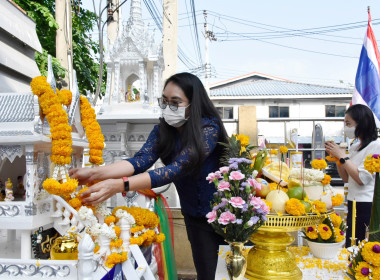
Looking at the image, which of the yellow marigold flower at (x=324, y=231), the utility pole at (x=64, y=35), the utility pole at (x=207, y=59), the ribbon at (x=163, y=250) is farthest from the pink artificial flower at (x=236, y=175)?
the utility pole at (x=207, y=59)

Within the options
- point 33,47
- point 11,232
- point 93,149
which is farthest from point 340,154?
point 33,47

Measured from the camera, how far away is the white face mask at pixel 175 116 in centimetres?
185

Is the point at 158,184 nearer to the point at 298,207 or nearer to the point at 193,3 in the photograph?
the point at 298,207

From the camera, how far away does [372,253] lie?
1.16 m

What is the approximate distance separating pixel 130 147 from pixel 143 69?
3.31 feet

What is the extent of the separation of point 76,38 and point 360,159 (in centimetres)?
796

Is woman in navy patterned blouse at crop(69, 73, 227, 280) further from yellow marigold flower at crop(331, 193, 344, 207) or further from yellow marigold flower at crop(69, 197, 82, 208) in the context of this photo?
yellow marigold flower at crop(331, 193, 344, 207)

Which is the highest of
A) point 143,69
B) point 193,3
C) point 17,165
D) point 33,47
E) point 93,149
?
point 193,3

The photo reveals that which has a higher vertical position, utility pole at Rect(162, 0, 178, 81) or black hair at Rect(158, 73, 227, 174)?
utility pole at Rect(162, 0, 178, 81)

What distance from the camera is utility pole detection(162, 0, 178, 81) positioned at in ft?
18.7

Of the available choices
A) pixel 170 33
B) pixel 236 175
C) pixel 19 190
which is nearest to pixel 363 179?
pixel 236 175

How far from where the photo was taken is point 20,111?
264 cm

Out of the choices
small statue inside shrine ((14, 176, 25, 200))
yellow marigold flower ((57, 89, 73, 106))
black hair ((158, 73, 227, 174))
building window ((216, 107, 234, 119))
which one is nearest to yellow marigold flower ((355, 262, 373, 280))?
black hair ((158, 73, 227, 174))

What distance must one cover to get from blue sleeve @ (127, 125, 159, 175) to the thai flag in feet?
11.1
